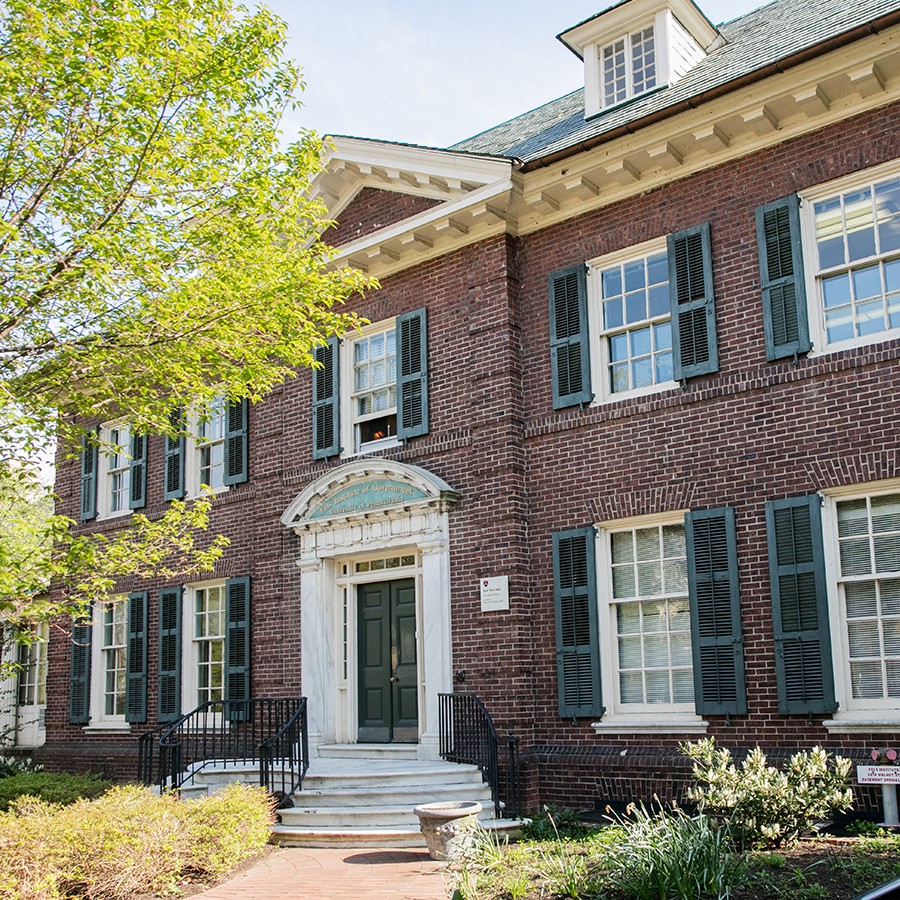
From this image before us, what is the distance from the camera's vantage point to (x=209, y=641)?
53.1ft

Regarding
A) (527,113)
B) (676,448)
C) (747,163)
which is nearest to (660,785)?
(676,448)

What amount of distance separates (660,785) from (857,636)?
2.46m

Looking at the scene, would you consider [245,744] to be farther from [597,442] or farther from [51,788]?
[597,442]

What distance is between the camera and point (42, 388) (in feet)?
34.1

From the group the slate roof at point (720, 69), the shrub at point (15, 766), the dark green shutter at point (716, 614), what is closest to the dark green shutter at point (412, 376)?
the slate roof at point (720, 69)

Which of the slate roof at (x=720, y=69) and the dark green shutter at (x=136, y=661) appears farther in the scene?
the dark green shutter at (x=136, y=661)

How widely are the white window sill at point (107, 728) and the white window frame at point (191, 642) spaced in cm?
157

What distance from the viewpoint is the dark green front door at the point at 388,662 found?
13.6 meters

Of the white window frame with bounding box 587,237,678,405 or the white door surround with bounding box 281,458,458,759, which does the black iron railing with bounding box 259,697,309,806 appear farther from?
the white window frame with bounding box 587,237,678,405

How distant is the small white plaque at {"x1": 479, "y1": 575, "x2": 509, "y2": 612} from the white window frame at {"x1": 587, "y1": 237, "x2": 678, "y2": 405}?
2.28m

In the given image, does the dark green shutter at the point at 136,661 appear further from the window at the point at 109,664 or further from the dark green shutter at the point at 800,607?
the dark green shutter at the point at 800,607

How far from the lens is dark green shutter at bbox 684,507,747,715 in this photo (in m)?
10.5

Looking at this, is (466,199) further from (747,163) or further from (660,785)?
(660,785)

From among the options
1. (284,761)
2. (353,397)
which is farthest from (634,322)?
(284,761)
